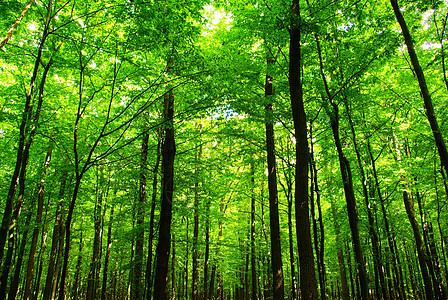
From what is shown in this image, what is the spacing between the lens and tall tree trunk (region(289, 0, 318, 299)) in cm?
479

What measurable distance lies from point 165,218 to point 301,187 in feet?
15.3

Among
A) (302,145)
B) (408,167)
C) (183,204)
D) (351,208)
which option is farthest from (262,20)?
(408,167)

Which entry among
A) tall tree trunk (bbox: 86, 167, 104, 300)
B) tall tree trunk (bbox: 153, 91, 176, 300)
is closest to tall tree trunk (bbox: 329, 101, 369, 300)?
tall tree trunk (bbox: 153, 91, 176, 300)

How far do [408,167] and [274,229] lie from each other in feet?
19.0

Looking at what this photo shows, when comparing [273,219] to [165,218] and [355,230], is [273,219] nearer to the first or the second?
[355,230]

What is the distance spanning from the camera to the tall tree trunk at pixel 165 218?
24.1ft

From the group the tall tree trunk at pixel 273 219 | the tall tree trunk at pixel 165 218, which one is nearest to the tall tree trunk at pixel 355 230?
the tall tree trunk at pixel 273 219

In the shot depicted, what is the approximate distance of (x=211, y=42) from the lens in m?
10.7

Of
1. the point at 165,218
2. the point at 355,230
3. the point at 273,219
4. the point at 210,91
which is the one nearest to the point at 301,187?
the point at 355,230

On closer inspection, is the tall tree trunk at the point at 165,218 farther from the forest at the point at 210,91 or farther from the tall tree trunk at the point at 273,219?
the tall tree trunk at the point at 273,219

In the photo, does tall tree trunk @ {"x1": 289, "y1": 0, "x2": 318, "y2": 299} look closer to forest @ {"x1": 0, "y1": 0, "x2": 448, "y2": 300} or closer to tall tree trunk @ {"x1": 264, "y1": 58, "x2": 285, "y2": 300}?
forest @ {"x1": 0, "y1": 0, "x2": 448, "y2": 300}

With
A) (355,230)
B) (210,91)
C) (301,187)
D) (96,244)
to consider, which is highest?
(210,91)

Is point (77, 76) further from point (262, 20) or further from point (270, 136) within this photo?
point (270, 136)

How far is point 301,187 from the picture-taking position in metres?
5.35
